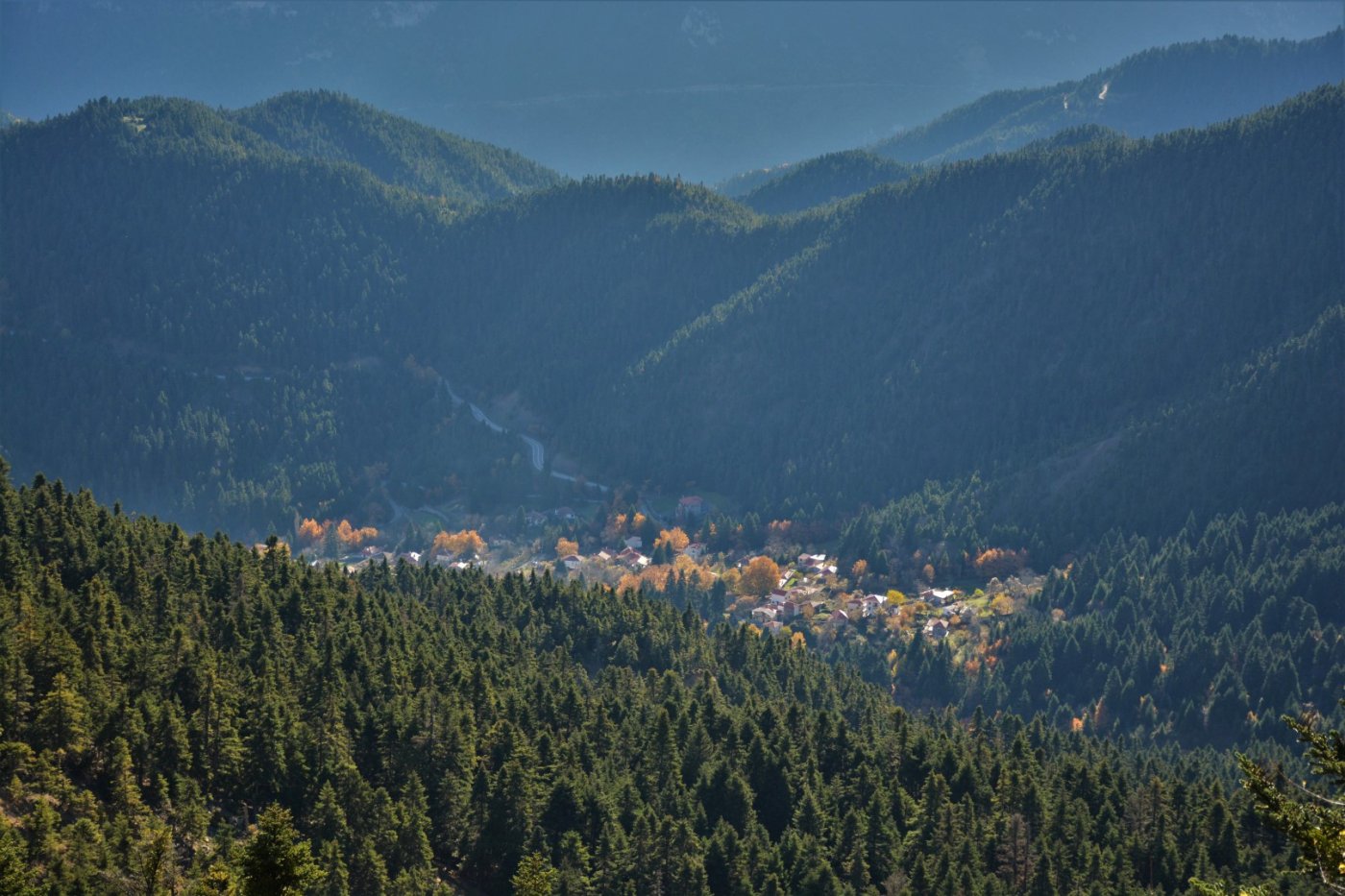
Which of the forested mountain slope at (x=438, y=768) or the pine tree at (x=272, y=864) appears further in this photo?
the forested mountain slope at (x=438, y=768)

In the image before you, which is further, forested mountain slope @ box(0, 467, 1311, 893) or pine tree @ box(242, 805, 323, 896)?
forested mountain slope @ box(0, 467, 1311, 893)

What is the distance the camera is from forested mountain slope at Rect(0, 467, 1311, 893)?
93125 millimetres

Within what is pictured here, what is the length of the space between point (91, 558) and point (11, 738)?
38071 millimetres

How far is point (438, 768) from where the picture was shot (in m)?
112

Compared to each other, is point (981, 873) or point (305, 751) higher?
point (305, 751)

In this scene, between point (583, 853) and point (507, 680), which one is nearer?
point (583, 853)

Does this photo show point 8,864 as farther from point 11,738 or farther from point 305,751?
point 305,751

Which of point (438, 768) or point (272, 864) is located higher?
point (272, 864)

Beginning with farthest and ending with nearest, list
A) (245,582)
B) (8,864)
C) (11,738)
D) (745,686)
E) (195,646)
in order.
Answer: (745,686), (245,582), (195,646), (11,738), (8,864)

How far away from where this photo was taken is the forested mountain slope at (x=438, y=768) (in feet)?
306

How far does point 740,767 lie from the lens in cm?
12606

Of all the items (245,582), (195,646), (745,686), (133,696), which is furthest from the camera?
(745,686)

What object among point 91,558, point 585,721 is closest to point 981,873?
point 585,721

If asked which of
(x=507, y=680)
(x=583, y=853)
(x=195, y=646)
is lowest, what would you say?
(x=583, y=853)
